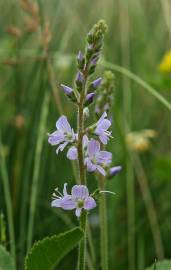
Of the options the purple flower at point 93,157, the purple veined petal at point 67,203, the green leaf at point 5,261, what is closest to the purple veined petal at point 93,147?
the purple flower at point 93,157

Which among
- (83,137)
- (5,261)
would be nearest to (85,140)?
(83,137)

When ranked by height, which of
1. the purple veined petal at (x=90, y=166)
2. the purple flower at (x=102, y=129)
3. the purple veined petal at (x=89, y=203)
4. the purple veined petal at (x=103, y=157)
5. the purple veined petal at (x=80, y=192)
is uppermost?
the purple flower at (x=102, y=129)

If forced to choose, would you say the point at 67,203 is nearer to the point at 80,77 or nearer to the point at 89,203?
the point at 89,203

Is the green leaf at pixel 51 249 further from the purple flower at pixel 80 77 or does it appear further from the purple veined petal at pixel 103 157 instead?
the purple flower at pixel 80 77

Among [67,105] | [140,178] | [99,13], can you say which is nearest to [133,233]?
[140,178]

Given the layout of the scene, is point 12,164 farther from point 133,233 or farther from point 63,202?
point 63,202
